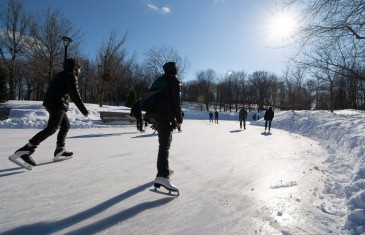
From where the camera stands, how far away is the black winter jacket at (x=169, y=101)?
11.4 feet

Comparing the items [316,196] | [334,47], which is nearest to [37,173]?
[316,196]

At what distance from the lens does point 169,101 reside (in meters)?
3.53

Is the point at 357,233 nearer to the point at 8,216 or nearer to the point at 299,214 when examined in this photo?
the point at 299,214

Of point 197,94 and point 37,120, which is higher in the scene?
point 197,94

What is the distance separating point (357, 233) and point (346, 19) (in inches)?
203

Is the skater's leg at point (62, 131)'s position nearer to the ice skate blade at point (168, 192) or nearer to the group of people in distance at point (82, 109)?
the group of people in distance at point (82, 109)

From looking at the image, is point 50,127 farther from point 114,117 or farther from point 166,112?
point 114,117

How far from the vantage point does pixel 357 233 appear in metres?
2.55

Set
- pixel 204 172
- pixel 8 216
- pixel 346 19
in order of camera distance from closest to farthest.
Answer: pixel 8 216, pixel 204 172, pixel 346 19

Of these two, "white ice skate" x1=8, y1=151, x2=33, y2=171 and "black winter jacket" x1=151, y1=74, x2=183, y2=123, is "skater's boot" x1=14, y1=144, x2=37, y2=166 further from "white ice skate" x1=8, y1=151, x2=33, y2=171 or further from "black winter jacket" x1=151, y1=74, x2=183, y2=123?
"black winter jacket" x1=151, y1=74, x2=183, y2=123

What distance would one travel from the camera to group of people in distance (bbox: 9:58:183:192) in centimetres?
350

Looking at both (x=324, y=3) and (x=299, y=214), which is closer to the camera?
(x=299, y=214)

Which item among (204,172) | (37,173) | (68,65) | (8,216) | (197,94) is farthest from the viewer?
(197,94)

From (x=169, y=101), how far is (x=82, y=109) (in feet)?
6.45
